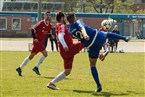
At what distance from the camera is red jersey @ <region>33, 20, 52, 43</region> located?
14539 mm

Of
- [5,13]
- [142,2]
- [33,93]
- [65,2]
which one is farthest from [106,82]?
[142,2]

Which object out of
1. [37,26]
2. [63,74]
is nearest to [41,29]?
[37,26]

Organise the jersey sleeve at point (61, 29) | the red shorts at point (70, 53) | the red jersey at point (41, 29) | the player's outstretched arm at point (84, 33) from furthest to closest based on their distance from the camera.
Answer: the red jersey at point (41, 29)
the red shorts at point (70, 53)
the jersey sleeve at point (61, 29)
the player's outstretched arm at point (84, 33)

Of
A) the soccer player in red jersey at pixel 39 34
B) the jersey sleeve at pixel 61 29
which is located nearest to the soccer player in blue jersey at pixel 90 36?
the jersey sleeve at pixel 61 29

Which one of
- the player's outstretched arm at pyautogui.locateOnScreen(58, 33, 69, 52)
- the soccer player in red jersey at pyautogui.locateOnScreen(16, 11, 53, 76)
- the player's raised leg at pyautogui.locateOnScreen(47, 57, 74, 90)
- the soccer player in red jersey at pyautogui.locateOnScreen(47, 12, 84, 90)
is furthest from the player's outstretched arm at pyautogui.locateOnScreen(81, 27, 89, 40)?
the soccer player in red jersey at pyautogui.locateOnScreen(16, 11, 53, 76)

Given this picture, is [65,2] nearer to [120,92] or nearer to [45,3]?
[45,3]

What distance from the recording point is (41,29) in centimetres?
1461

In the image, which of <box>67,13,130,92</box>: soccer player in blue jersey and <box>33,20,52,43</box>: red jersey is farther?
<box>33,20,52,43</box>: red jersey

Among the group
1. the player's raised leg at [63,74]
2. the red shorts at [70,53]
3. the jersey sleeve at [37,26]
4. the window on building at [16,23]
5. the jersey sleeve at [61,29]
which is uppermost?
the jersey sleeve at [61,29]

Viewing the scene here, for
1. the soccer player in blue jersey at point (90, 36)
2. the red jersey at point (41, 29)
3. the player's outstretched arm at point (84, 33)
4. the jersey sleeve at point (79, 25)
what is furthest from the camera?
the red jersey at point (41, 29)

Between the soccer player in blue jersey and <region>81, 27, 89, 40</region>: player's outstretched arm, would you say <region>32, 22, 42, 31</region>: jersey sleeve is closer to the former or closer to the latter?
the soccer player in blue jersey

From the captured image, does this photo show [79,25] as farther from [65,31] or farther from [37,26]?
[37,26]

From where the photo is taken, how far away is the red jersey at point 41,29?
14539 mm

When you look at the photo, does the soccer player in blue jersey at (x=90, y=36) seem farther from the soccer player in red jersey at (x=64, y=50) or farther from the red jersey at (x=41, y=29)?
the red jersey at (x=41, y=29)
